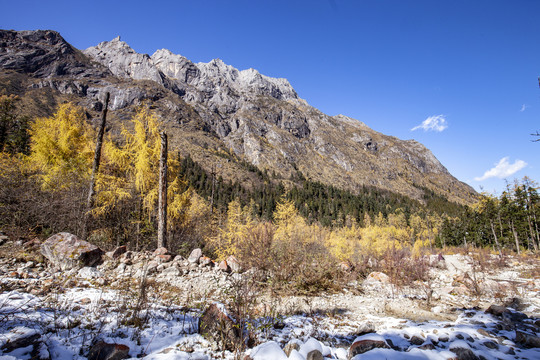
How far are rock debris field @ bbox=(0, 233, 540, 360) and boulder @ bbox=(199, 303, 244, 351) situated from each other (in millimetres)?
16

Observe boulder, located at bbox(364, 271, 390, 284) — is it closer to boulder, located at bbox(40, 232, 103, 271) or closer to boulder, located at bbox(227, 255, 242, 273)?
boulder, located at bbox(227, 255, 242, 273)

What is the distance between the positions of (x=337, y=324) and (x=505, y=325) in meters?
3.20

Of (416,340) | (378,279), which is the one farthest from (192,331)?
(378,279)

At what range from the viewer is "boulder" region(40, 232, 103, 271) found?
5.99 m

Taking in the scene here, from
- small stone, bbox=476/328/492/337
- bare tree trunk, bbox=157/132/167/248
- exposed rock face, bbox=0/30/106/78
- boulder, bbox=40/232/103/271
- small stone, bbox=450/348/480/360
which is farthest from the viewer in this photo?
exposed rock face, bbox=0/30/106/78

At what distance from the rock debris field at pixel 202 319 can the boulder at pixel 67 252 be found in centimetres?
4

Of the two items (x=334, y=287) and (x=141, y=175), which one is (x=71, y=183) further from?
(x=334, y=287)

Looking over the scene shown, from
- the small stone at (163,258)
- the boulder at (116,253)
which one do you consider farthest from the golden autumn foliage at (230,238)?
the boulder at (116,253)

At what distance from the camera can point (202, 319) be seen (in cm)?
370

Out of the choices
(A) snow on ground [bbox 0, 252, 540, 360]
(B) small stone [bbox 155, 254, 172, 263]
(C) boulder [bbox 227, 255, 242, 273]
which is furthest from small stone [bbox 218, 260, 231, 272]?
(A) snow on ground [bbox 0, 252, 540, 360]

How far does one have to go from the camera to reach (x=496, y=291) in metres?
8.36

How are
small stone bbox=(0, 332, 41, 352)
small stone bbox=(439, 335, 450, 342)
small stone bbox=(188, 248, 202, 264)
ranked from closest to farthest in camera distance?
small stone bbox=(0, 332, 41, 352), small stone bbox=(439, 335, 450, 342), small stone bbox=(188, 248, 202, 264)

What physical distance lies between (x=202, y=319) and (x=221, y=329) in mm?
577

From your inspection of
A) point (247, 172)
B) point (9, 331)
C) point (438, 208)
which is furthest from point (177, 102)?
point (9, 331)
